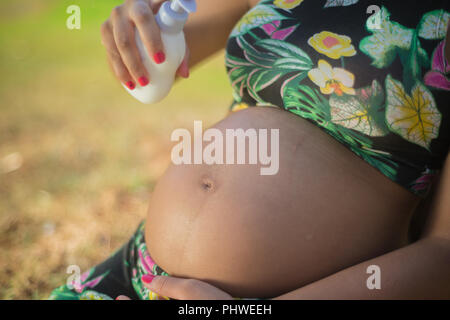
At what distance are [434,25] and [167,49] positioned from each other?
0.46m

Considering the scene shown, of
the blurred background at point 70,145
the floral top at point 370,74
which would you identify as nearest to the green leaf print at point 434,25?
the floral top at point 370,74

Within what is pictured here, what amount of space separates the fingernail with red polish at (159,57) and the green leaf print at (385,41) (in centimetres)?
35

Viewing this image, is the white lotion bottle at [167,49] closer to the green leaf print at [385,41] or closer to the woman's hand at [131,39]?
the woman's hand at [131,39]

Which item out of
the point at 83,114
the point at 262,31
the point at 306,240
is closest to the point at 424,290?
the point at 306,240

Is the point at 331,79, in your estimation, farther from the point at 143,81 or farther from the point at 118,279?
the point at 118,279

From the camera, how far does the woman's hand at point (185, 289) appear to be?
0.65 m

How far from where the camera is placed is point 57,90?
8.98ft

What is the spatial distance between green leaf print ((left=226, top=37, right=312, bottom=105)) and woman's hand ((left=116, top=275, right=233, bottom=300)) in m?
0.39

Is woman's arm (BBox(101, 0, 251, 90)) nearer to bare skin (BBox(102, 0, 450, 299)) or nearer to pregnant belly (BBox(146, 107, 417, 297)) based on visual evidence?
bare skin (BBox(102, 0, 450, 299))

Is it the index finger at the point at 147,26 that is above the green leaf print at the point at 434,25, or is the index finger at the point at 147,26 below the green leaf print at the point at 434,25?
above

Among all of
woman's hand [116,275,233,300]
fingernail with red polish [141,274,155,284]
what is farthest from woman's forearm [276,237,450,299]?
fingernail with red polish [141,274,155,284]

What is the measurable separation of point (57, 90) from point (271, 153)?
7.93 feet

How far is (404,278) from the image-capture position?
606mm

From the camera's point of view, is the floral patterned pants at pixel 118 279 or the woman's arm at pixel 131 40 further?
the floral patterned pants at pixel 118 279
